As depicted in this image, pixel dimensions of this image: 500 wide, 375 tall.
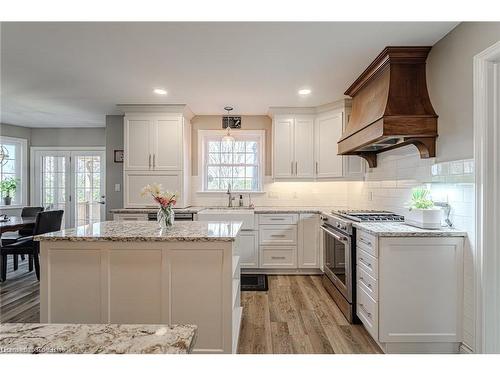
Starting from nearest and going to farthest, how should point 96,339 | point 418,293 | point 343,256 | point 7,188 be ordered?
point 96,339
point 418,293
point 343,256
point 7,188

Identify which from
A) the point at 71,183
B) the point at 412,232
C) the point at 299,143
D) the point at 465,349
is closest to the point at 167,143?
the point at 299,143

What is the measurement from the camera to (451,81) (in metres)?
2.19

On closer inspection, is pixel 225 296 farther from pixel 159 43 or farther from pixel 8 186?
pixel 8 186

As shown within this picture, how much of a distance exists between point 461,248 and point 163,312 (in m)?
2.21

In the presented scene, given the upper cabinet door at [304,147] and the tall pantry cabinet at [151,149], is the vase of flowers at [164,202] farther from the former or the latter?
the upper cabinet door at [304,147]

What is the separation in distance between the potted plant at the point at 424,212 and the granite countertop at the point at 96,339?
213 centimetres

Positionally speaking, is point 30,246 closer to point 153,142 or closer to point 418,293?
point 153,142

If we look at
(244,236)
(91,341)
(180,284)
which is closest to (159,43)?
(180,284)

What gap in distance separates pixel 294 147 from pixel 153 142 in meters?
2.11

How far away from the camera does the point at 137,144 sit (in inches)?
163

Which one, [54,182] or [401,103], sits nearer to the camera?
[401,103]

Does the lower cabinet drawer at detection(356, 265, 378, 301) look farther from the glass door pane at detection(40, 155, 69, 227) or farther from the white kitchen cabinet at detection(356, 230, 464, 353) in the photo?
the glass door pane at detection(40, 155, 69, 227)

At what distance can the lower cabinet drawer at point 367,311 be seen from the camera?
218cm

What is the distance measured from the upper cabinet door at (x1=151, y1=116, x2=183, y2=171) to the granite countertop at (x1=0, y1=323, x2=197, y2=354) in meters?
3.46
